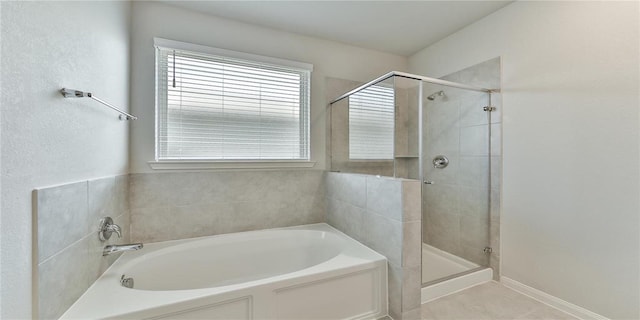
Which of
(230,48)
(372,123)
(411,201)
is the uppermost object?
(230,48)

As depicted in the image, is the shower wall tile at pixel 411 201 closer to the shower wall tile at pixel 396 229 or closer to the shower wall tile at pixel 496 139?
the shower wall tile at pixel 396 229

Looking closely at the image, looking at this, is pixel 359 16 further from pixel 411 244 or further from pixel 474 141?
pixel 411 244

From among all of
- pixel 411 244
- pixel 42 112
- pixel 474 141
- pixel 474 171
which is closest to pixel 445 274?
pixel 411 244

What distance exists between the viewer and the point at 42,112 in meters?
0.94

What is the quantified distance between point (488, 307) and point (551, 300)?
45 centimetres

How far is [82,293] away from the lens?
46.5 inches

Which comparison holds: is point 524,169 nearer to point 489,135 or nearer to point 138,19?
point 489,135

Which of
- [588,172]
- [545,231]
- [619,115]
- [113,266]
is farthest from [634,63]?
[113,266]

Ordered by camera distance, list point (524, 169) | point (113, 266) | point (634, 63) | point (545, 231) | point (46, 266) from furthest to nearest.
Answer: point (524, 169) < point (545, 231) < point (113, 266) < point (634, 63) < point (46, 266)

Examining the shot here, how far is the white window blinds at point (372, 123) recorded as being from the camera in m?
2.02

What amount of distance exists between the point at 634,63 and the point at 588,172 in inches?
25.9

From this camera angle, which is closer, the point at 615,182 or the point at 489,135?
the point at 615,182

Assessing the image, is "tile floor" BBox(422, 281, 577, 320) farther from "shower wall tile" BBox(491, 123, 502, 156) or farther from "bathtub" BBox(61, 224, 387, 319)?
"shower wall tile" BBox(491, 123, 502, 156)

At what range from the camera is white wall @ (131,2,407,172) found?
1.87m
